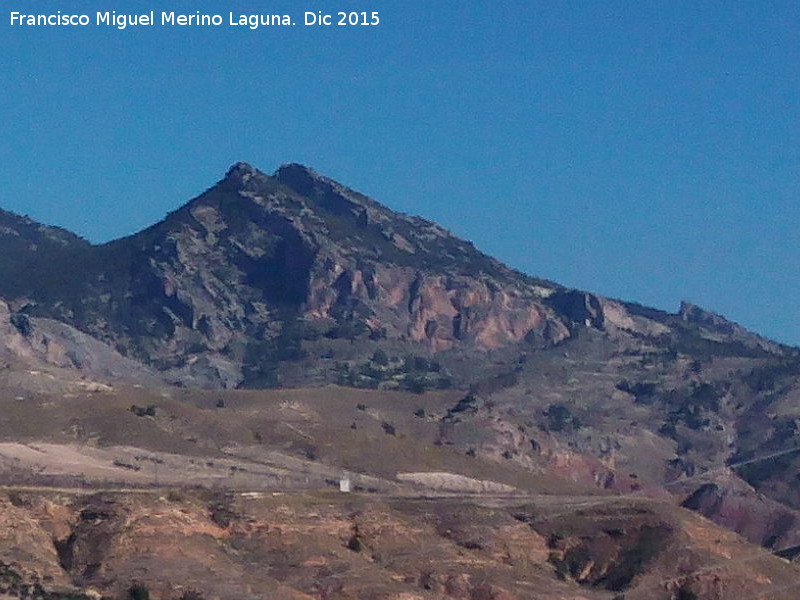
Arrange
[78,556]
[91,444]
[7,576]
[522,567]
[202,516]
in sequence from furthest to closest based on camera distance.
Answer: [91,444] → [522,567] → [202,516] → [78,556] → [7,576]

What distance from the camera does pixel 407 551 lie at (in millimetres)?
139000

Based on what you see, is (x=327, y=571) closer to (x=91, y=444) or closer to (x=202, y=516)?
(x=202, y=516)

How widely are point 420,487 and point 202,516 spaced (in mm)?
57765

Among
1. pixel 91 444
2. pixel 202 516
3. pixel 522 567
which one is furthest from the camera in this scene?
pixel 91 444

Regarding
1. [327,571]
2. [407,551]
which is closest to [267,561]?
[327,571]

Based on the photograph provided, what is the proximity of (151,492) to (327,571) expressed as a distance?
15.7 metres

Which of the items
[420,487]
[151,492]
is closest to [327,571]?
[151,492]

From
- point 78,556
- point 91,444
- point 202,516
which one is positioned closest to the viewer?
point 78,556

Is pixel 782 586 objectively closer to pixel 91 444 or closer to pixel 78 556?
pixel 78 556

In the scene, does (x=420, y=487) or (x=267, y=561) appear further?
(x=420, y=487)

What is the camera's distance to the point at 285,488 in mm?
160250

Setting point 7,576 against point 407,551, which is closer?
point 7,576

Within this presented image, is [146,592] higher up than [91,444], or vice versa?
[91,444]

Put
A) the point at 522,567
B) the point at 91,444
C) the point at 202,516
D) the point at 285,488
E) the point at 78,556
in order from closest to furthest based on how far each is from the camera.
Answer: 1. the point at 78,556
2. the point at 202,516
3. the point at 522,567
4. the point at 285,488
5. the point at 91,444
